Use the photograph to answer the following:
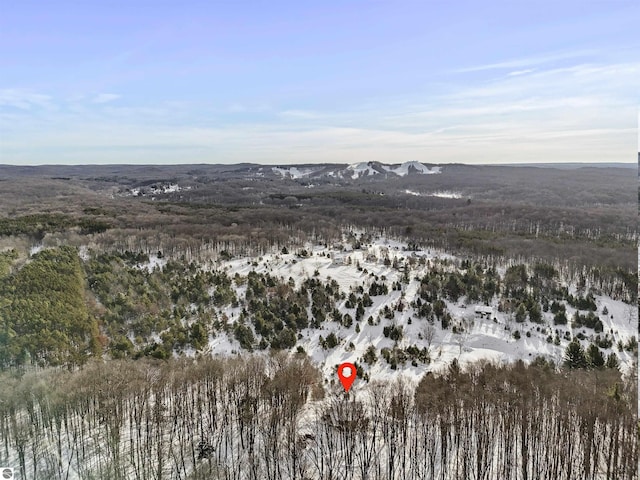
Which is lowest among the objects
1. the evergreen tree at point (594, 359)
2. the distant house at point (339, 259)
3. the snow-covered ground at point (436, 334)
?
the snow-covered ground at point (436, 334)

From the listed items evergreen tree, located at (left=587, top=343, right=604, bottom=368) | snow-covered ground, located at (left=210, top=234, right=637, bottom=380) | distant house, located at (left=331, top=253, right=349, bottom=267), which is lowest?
snow-covered ground, located at (left=210, top=234, right=637, bottom=380)

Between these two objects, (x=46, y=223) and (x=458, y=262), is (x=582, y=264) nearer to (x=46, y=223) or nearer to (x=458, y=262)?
(x=458, y=262)

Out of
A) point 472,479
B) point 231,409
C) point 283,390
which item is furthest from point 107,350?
point 472,479

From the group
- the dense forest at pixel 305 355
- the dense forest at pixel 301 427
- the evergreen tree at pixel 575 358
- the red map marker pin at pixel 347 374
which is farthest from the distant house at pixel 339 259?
the dense forest at pixel 301 427

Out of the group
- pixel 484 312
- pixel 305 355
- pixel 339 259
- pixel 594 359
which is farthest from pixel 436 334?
pixel 339 259

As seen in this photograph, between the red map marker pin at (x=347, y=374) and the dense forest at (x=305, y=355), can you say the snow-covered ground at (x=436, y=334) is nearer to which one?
the dense forest at (x=305, y=355)

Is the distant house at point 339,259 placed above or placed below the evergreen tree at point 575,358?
above

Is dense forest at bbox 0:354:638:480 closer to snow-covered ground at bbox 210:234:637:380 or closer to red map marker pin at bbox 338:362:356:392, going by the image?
red map marker pin at bbox 338:362:356:392

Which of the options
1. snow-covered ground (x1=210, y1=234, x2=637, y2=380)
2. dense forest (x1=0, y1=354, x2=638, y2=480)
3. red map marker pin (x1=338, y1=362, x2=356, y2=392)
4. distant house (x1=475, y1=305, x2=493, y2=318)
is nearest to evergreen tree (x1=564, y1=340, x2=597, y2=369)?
snow-covered ground (x1=210, y1=234, x2=637, y2=380)
